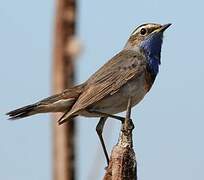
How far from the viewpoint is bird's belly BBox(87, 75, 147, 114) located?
Answer: 7707 millimetres

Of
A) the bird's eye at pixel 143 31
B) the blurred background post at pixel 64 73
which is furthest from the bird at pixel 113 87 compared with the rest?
the blurred background post at pixel 64 73

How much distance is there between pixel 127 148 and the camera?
3.88 m

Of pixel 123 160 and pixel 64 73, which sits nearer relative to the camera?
pixel 64 73

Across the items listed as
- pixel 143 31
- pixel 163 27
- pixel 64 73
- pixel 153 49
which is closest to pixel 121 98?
pixel 153 49

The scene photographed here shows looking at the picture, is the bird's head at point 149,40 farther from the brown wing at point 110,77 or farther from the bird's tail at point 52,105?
the bird's tail at point 52,105

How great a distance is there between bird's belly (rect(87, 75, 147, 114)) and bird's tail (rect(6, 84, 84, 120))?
0.33 meters

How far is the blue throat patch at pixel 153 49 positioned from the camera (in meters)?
8.50

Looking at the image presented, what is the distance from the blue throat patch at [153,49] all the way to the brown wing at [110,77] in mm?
152

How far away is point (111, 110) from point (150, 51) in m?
1.51

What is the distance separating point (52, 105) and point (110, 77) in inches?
47.3

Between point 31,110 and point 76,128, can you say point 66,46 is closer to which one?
point 76,128

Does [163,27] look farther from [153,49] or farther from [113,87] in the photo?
[113,87]

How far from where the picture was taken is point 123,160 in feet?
11.5

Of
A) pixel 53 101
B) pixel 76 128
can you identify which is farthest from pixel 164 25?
pixel 76 128
